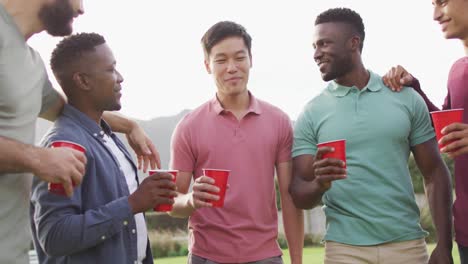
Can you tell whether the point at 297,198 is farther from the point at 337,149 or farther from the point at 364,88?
A: the point at 364,88

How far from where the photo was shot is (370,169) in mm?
4109

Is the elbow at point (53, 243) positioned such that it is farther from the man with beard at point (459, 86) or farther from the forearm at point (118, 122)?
the man with beard at point (459, 86)

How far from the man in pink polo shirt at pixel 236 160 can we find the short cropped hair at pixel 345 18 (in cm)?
61

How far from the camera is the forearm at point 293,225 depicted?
4.57 metres

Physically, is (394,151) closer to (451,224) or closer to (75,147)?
(451,224)

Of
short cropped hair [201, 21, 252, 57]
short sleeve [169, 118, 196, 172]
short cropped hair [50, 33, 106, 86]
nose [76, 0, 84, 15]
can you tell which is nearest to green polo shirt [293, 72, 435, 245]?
short sleeve [169, 118, 196, 172]

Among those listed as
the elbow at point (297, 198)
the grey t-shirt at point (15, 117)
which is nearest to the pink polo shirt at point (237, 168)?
the elbow at point (297, 198)

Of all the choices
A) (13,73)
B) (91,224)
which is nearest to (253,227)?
(91,224)

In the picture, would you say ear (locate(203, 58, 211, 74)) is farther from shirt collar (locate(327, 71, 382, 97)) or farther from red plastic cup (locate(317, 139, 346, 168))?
red plastic cup (locate(317, 139, 346, 168))

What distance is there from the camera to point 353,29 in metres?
4.51

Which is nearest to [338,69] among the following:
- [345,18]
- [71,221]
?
[345,18]

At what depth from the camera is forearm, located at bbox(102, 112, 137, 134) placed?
14.0 feet

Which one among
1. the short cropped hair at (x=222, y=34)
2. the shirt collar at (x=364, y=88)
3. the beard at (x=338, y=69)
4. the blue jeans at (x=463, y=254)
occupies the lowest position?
the blue jeans at (x=463, y=254)

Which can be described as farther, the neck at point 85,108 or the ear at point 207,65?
the ear at point 207,65
